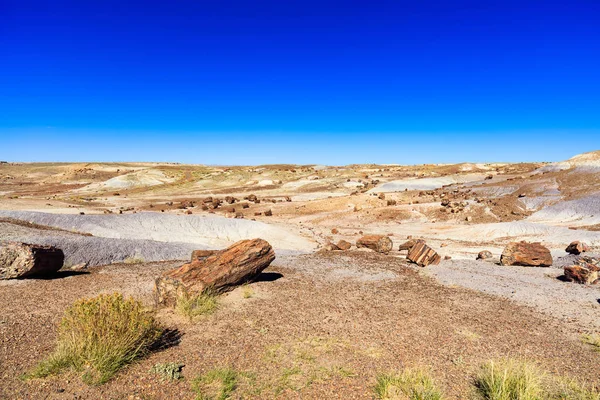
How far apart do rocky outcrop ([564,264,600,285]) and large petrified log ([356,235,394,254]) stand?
9.58m

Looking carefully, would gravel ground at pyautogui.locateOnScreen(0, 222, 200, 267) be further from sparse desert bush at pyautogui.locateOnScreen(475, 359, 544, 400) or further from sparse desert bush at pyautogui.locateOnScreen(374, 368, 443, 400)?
sparse desert bush at pyautogui.locateOnScreen(475, 359, 544, 400)

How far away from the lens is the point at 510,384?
6.74 m

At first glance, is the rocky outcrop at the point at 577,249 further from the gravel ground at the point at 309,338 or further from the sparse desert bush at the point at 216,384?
the sparse desert bush at the point at 216,384

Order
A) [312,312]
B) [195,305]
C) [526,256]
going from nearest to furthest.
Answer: [195,305] < [312,312] < [526,256]

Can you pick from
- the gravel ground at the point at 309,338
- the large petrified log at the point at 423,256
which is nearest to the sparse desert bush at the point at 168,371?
the gravel ground at the point at 309,338

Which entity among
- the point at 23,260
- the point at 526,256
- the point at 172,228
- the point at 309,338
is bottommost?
the point at 526,256

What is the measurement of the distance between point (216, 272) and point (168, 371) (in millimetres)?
5140

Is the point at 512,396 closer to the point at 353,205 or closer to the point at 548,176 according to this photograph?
the point at 353,205

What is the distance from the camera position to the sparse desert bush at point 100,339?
23.1 feet

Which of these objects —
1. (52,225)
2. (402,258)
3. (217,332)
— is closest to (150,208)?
(52,225)

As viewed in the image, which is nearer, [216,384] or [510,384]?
[510,384]

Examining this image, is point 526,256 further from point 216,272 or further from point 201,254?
point 201,254

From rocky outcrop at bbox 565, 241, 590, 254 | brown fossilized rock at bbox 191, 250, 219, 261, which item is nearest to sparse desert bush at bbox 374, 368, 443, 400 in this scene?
brown fossilized rock at bbox 191, 250, 219, 261

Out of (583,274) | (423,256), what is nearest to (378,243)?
(423,256)
